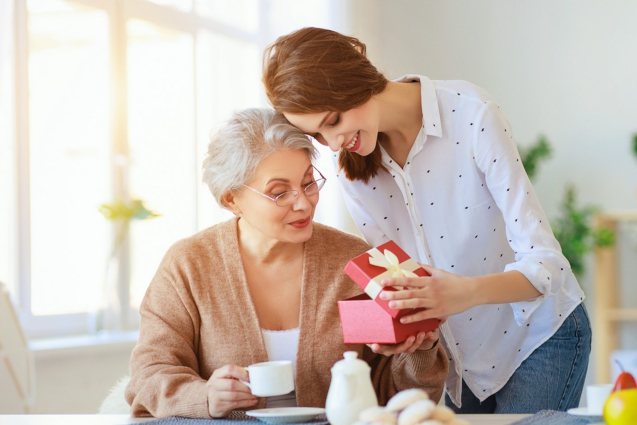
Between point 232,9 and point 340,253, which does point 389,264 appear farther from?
point 232,9

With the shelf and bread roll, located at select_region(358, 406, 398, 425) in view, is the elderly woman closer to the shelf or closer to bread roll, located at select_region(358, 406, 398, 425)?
bread roll, located at select_region(358, 406, 398, 425)

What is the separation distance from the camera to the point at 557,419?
1233 millimetres

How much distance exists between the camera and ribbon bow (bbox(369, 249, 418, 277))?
51.6 inches

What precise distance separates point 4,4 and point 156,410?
2136 mm

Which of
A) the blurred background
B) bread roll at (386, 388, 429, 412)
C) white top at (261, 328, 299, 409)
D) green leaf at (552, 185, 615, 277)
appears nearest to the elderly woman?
white top at (261, 328, 299, 409)

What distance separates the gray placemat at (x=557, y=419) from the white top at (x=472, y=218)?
324 millimetres

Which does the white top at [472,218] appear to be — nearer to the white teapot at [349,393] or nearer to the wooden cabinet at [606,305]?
the white teapot at [349,393]

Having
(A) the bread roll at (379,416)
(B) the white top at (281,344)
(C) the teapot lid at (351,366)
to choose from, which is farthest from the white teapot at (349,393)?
(B) the white top at (281,344)

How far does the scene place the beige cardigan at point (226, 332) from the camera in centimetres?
150

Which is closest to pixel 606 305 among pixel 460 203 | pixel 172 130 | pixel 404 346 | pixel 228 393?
pixel 172 130

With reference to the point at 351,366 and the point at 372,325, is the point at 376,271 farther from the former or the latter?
the point at 351,366

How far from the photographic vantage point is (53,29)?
3.15m

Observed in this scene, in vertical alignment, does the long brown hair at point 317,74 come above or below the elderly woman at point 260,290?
above

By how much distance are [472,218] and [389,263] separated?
422 millimetres
